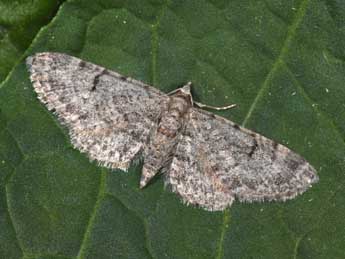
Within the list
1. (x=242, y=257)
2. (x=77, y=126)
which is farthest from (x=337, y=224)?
(x=77, y=126)

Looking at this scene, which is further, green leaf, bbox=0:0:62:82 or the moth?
the moth

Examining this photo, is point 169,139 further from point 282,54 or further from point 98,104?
point 282,54

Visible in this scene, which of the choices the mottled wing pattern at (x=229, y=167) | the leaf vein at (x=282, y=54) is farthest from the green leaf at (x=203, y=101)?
the mottled wing pattern at (x=229, y=167)

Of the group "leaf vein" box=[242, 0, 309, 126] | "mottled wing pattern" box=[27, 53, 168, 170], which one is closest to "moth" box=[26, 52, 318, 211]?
"mottled wing pattern" box=[27, 53, 168, 170]

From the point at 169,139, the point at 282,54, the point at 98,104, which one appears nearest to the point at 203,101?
the point at 169,139

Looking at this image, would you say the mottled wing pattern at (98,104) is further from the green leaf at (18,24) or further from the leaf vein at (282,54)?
the leaf vein at (282,54)

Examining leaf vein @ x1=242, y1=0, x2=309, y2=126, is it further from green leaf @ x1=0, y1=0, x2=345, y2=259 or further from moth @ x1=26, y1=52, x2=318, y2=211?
moth @ x1=26, y1=52, x2=318, y2=211

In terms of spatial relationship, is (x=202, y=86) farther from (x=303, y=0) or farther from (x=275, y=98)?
(x=303, y=0)
